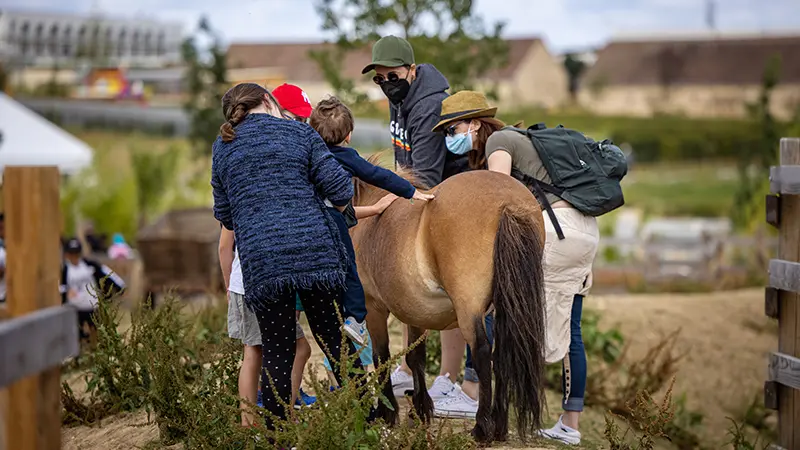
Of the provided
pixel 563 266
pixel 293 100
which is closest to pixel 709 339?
pixel 563 266

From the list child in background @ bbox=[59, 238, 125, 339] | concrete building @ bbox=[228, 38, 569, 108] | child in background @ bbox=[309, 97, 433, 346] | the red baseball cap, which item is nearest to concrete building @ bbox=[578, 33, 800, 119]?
concrete building @ bbox=[228, 38, 569, 108]

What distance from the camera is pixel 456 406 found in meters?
5.63

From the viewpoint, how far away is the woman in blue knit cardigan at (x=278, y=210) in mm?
4207

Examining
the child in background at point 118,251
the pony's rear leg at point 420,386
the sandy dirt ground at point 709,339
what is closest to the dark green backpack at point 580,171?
the pony's rear leg at point 420,386

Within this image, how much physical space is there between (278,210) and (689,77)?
5797 centimetres

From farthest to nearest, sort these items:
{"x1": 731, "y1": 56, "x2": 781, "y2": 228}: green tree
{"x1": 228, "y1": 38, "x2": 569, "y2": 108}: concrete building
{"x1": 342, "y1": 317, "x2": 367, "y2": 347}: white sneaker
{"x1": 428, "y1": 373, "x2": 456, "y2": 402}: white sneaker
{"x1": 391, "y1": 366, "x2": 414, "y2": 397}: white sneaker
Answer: {"x1": 228, "y1": 38, "x2": 569, "y2": 108}: concrete building < {"x1": 731, "y1": 56, "x2": 781, "y2": 228}: green tree < {"x1": 391, "y1": 366, "x2": 414, "y2": 397}: white sneaker < {"x1": 428, "y1": 373, "x2": 456, "y2": 402}: white sneaker < {"x1": 342, "y1": 317, "x2": 367, "y2": 347}: white sneaker

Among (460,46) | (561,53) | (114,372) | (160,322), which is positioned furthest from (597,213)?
(561,53)

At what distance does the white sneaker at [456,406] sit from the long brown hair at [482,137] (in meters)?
1.30

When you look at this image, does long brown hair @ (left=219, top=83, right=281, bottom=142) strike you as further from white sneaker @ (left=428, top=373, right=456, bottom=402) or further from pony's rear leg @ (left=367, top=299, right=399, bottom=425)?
white sneaker @ (left=428, top=373, right=456, bottom=402)

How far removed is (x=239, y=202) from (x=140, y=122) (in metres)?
47.2

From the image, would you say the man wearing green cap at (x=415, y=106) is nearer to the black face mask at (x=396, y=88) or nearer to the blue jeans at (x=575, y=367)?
the black face mask at (x=396, y=88)

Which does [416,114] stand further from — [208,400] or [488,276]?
[208,400]

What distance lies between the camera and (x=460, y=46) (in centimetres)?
1239

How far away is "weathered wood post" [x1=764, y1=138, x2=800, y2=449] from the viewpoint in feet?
19.0
